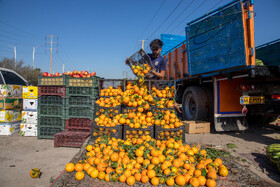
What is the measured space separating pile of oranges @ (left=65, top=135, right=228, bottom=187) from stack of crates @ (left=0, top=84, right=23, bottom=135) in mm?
4795

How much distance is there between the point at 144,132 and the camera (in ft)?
11.5

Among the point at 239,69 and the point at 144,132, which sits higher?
the point at 239,69

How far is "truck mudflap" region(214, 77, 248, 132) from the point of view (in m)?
5.55

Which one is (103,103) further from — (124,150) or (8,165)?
(8,165)

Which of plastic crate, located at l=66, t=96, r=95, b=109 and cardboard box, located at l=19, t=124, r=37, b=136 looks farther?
cardboard box, located at l=19, t=124, r=37, b=136

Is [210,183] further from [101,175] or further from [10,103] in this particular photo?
[10,103]

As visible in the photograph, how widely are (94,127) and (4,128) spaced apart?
4.42 meters

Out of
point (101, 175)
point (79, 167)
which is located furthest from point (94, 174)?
point (79, 167)

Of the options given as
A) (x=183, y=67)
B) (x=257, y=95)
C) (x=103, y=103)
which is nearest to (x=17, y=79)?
(x=103, y=103)

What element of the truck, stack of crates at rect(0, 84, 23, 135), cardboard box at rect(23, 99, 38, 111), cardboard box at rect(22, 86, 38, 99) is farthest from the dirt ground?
cardboard box at rect(22, 86, 38, 99)

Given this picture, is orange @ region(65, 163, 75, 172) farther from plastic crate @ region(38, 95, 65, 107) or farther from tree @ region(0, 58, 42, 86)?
tree @ region(0, 58, 42, 86)

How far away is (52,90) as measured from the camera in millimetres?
5305

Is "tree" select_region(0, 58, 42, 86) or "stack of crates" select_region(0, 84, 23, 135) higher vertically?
"tree" select_region(0, 58, 42, 86)

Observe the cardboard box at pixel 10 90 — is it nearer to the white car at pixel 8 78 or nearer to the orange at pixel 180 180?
the white car at pixel 8 78
